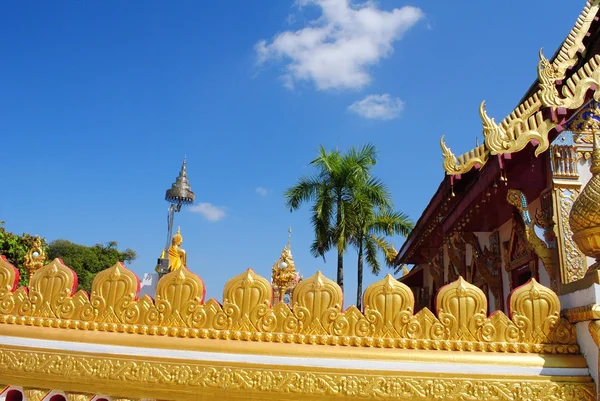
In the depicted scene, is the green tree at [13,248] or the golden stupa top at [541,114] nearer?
the golden stupa top at [541,114]

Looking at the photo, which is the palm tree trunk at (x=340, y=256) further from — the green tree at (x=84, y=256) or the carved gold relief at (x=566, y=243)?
the green tree at (x=84, y=256)

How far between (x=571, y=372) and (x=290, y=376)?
1.59 m

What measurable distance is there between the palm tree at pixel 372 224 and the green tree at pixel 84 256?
30.4m

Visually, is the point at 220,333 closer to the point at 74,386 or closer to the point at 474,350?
the point at 74,386

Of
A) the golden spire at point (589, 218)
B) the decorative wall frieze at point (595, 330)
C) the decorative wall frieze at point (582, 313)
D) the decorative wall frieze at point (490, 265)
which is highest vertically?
the decorative wall frieze at point (490, 265)

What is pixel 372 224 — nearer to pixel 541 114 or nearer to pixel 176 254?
pixel 176 254

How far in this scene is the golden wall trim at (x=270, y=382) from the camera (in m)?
2.60

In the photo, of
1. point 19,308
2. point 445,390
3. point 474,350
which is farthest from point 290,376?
point 19,308

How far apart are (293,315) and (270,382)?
0.40 metres

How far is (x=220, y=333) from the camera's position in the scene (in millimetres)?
2787

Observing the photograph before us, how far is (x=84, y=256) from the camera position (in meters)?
45.5

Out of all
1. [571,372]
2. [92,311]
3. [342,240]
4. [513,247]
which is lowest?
[571,372]

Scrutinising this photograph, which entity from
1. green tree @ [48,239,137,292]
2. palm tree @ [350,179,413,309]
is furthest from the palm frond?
green tree @ [48,239,137,292]

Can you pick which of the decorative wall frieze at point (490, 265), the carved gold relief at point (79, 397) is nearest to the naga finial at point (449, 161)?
the decorative wall frieze at point (490, 265)
